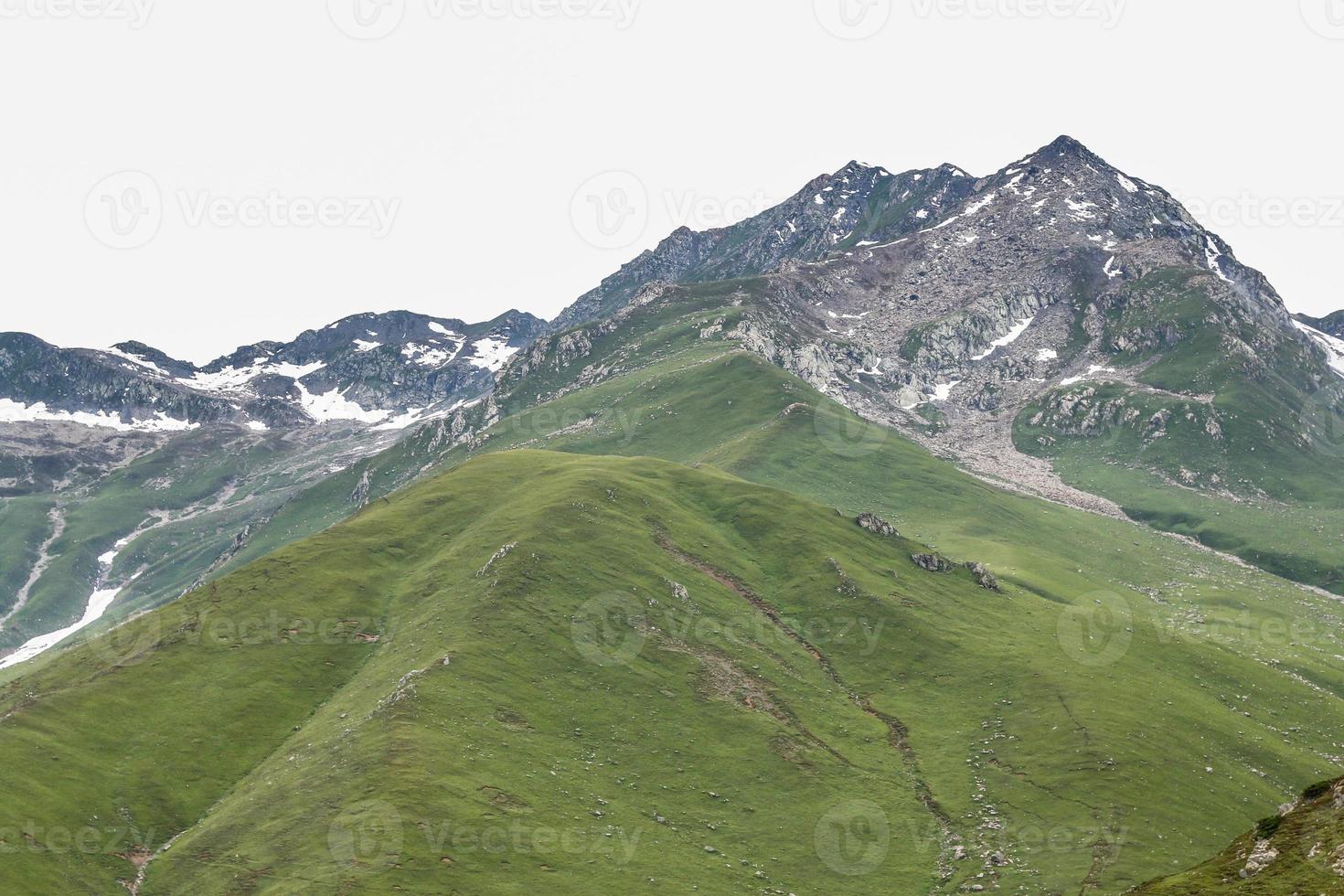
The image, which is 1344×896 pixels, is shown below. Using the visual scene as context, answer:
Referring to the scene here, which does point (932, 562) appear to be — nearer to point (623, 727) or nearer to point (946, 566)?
point (946, 566)

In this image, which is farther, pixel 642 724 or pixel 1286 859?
pixel 642 724

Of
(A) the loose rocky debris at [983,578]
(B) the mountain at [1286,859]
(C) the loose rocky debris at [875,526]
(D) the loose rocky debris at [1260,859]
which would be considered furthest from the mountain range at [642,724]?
(C) the loose rocky debris at [875,526]

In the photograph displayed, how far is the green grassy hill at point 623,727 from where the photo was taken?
263 feet

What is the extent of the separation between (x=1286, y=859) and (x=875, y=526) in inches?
4713

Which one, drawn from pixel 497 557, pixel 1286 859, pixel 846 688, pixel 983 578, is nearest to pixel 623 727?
pixel 846 688

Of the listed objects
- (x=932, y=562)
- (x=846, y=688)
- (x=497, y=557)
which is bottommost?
(x=846, y=688)

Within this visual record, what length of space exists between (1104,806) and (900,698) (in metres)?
31.0

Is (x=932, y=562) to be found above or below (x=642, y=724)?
above

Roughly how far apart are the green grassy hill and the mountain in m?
26.4

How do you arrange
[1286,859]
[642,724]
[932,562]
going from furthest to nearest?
[932,562] → [642,724] → [1286,859]

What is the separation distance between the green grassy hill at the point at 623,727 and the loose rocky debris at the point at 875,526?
9996 millimetres

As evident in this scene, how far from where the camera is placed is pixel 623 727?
103m

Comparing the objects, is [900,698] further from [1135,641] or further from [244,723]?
[244,723]

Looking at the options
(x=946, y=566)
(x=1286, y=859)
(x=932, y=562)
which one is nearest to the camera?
(x=1286, y=859)
